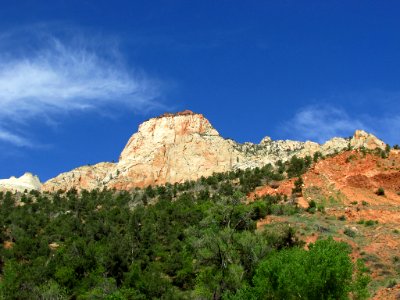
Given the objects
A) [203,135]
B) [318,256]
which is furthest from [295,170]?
[203,135]

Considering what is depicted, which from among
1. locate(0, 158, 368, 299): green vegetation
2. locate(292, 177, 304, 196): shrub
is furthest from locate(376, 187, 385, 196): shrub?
locate(0, 158, 368, 299): green vegetation

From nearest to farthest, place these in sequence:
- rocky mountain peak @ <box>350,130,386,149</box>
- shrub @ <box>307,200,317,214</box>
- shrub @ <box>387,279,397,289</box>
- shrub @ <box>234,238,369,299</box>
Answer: shrub @ <box>234,238,369,299</box>
shrub @ <box>387,279,397,289</box>
shrub @ <box>307,200,317,214</box>
rocky mountain peak @ <box>350,130,386,149</box>

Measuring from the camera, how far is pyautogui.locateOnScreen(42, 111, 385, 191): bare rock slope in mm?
133500

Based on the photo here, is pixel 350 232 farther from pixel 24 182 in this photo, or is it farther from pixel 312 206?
pixel 24 182

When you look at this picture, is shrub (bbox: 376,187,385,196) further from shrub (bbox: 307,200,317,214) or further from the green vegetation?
shrub (bbox: 307,200,317,214)

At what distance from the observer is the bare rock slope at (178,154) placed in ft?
438

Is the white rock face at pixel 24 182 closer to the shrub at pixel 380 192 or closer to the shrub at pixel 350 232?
the shrub at pixel 380 192

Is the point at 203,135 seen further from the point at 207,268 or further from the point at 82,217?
the point at 207,268

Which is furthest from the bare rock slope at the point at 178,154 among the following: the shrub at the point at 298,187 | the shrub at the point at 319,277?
the shrub at the point at 319,277

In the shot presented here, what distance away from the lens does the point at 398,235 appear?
5391 cm

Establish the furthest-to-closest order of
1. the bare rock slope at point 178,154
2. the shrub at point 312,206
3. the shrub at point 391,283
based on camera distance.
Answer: the bare rock slope at point 178,154
the shrub at point 312,206
the shrub at point 391,283

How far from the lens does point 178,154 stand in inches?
5458

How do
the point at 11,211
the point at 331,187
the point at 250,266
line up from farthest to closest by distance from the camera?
1. the point at 11,211
2. the point at 331,187
3. the point at 250,266

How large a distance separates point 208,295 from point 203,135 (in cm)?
10526
